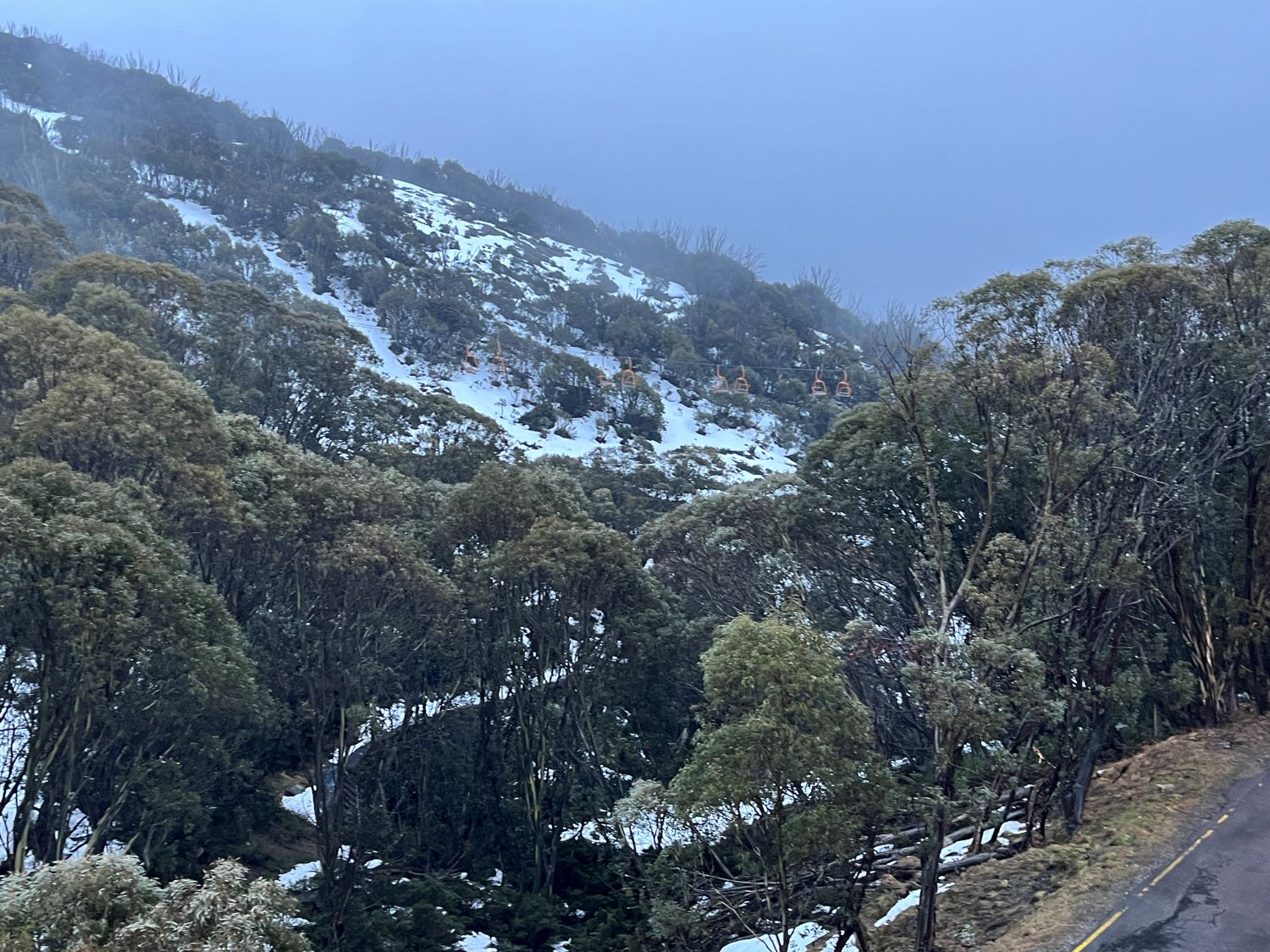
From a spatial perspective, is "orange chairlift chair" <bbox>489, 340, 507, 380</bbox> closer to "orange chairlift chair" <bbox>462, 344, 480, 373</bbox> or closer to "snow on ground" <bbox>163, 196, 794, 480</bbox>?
"snow on ground" <bbox>163, 196, 794, 480</bbox>

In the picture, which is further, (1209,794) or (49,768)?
(1209,794)

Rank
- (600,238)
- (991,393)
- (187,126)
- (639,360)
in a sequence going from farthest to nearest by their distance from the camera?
(600,238), (187,126), (639,360), (991,393)

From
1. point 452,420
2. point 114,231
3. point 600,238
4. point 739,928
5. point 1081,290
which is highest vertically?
point 600,238

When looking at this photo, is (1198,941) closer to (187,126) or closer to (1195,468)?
(1195,468)

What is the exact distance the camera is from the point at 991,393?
643 inches

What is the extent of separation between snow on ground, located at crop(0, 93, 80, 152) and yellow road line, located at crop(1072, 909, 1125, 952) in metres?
130

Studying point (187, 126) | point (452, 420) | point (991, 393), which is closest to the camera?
point (991, 393)

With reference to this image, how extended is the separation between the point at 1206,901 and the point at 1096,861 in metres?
1.94

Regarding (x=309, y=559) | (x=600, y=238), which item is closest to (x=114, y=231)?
(x=309, y=559)

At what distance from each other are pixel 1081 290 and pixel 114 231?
85.0m

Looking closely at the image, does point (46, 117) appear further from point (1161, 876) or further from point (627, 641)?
point (1161, 876)

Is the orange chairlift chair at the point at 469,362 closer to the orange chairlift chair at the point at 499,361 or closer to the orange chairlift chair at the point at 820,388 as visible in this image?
the orange chairlift chair at the point at 499,361

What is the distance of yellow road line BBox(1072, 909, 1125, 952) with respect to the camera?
11.8 meters

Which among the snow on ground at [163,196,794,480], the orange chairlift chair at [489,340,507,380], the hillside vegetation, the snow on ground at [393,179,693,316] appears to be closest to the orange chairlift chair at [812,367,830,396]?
the snow on ground at [163,196,794,480]
